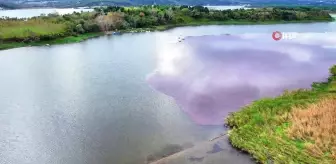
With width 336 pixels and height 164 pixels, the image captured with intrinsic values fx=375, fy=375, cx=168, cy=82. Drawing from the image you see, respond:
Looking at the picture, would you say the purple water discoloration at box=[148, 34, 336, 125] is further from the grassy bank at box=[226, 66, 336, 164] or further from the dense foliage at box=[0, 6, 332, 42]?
the dense foliage at box=[0, 6, 332, 42]

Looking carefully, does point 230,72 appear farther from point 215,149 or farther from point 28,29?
point 28,29

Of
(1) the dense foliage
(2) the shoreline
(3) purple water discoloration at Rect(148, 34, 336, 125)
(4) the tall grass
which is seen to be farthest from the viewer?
(1) the dense foliage

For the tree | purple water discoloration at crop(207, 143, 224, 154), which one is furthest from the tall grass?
purple water discoloration at crop(207, 143, 224, 154)

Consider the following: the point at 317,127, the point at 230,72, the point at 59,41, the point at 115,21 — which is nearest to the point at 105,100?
the point at 230,72

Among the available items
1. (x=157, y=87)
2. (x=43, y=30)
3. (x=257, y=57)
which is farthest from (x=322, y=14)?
(x=157, y=87)

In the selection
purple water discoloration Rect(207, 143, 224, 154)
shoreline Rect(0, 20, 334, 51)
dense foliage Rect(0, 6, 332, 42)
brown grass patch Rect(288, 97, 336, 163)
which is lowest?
purple water discoloration Rect(207, 143, 224, 154)

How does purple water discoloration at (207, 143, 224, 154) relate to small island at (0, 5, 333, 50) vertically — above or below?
below
